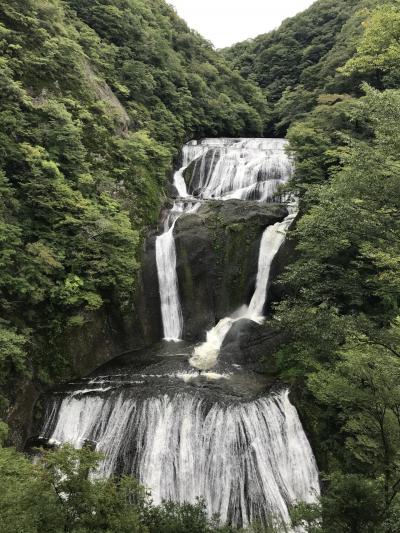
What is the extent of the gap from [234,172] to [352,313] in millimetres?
13557

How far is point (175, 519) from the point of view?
604cm

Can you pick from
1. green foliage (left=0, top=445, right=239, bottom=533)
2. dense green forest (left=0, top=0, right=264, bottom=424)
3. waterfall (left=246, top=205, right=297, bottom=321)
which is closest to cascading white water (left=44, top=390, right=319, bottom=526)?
dense green forest (left=0, top=0, right=264, bottom=424)

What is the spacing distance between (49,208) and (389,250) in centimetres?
1054

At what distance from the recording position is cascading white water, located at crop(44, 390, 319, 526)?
29.6 feet

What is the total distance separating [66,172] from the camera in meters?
13.5

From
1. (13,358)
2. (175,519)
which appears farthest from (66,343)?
(175,519)

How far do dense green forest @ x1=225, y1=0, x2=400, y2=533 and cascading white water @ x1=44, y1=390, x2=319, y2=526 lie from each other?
0.80 m

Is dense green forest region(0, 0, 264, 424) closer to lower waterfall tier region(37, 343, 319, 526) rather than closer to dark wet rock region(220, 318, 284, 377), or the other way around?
lower waterfall tier region(37, 343, 319, 526)

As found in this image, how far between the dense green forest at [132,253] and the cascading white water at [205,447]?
0.82 metres

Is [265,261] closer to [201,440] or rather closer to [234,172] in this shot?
[234,172]

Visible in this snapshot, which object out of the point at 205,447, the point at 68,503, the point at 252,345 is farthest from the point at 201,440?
the point at 68,503

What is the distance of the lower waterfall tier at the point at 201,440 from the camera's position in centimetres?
903

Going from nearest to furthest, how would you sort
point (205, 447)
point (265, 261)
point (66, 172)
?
point (205, 447)
point (66, 172)
point (265, 261)

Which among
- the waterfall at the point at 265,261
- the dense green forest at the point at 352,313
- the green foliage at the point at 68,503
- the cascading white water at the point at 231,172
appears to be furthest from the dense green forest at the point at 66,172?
the dense green forest at the point at 352,313
